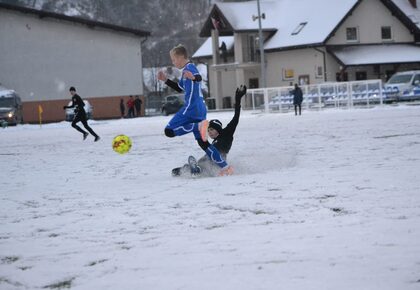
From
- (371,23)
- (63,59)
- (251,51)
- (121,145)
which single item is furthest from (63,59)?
(121,145)

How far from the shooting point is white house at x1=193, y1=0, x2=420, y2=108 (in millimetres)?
52531

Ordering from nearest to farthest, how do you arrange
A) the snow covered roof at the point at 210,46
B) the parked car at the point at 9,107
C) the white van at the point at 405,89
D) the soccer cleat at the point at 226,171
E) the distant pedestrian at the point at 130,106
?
1. the soccer cleat at the point at 226,171
2. the white van at the point at 405,89
3. the parked car at the point at 9,107
4. the distant pedestrian at the point at 130,106
5. the snow covered roof at the point at 210,46

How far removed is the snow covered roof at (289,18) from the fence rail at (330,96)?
1376 cm

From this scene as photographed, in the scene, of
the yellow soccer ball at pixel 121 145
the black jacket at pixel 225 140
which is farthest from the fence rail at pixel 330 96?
the black jacket at pixel 225 140

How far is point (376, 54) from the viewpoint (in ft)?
175

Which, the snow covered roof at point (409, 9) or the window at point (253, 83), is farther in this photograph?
the window at point (253, 83)

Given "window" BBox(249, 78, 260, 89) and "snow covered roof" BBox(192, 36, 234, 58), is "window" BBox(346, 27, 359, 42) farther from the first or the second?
"snow covered roof" BBox(192, 36, 234, 58)

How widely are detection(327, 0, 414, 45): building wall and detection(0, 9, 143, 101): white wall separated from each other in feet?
53.2

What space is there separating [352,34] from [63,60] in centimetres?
2222

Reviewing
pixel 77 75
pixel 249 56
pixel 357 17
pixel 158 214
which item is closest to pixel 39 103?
pixel 77 75

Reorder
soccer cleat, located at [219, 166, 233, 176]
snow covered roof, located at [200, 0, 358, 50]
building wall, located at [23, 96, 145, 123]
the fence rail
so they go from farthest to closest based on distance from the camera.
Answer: snow covered roof, located at [200, 0, 358, 50] < building wall, located at [23, 96, 145, 123] < the fence rail < soccer cleat, located at [219, 166, 233, 176]

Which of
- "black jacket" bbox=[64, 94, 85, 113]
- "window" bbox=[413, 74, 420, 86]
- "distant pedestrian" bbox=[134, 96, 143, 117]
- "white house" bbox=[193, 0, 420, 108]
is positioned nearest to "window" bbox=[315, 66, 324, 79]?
"white house" bbox=[193, 0, 420, 108]

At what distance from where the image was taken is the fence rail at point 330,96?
121ft

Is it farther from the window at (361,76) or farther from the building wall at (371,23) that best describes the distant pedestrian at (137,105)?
the window at (361,76)
